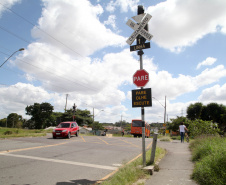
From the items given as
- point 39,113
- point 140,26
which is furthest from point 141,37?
point 39,113

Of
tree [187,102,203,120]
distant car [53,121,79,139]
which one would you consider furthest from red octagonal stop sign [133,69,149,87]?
tree [187,102,203,120]

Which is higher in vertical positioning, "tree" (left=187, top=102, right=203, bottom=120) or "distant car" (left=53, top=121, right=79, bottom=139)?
"tree" (left=187, top=102, right=203, bottom=120)

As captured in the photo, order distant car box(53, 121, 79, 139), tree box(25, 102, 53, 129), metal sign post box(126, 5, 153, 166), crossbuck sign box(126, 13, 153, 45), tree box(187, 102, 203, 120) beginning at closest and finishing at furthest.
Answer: metal sign post box(126, 5, 153, 166)
crossbuck sign box(126, 13, 153, 45)
distant car box(53, 121, 79, 139)
tree box(187, 102, 203, 120)
tree box(25, 102, 53, 129)

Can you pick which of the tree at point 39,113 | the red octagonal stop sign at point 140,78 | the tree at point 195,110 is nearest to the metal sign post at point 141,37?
the red octagonal stop sign at point 140,78

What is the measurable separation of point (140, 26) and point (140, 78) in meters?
1.74

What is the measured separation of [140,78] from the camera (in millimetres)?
5906

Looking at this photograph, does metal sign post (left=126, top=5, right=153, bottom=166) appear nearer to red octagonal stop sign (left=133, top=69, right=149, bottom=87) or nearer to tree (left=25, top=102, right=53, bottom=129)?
red octagonal stop sign (left=133, top=69, right=149, bottom=87)

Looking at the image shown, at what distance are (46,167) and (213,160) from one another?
190 inches

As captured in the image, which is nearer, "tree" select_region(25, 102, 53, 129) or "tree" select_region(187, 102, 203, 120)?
"tree" select_region(187, 102, 203, 120)

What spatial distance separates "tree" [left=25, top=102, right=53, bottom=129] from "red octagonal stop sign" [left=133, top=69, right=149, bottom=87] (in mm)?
70416

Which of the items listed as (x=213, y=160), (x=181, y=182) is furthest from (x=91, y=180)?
(x=213, y=160)

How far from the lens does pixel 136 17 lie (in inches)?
245

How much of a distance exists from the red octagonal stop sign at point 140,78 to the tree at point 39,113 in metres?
70.4

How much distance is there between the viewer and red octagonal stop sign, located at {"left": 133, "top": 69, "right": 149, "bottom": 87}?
581cm
